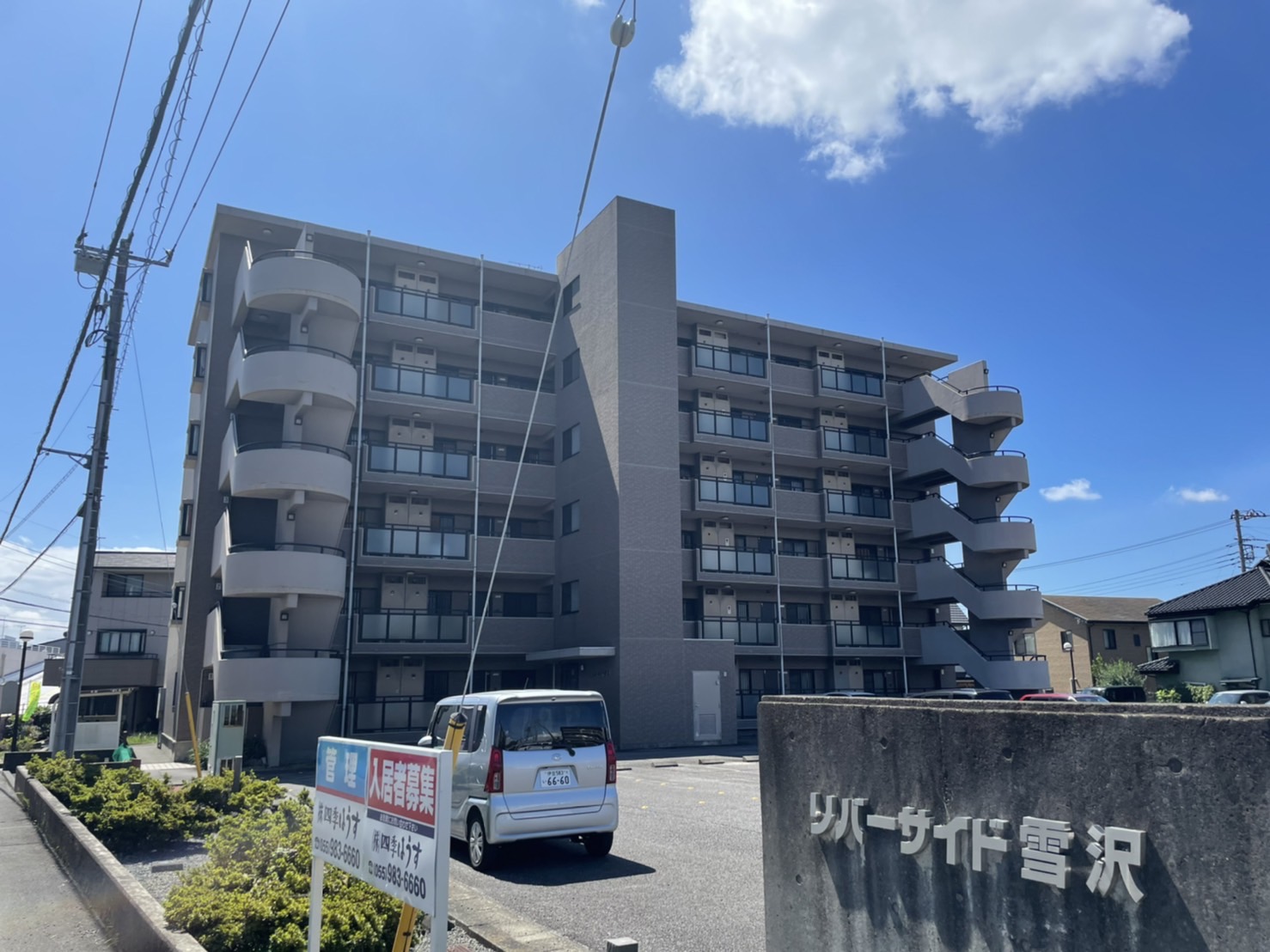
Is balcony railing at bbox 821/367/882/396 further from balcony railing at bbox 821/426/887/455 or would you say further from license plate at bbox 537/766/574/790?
license plate at bbox 537/766/574/790

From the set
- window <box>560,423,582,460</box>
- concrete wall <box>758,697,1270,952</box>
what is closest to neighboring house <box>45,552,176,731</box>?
window <box>560,423,582,460</box>

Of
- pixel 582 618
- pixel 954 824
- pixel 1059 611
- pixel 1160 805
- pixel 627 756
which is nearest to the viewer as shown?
pixel 1160 805

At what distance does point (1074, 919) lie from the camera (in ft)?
10.4

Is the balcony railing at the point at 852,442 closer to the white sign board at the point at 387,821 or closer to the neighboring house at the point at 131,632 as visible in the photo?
the neighboring house at the point at 131,632

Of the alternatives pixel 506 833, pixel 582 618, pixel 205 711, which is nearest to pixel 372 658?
pixel 205 711

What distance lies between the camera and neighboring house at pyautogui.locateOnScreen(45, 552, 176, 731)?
129ft

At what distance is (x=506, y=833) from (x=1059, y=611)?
Result: 169 ft

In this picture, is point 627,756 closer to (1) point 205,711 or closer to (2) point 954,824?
(1) point 205,711

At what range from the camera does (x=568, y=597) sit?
29.6 meters

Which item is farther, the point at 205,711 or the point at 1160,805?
the point at 205,711

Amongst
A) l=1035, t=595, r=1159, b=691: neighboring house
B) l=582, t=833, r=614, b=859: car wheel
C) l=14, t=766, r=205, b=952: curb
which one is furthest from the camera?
l=1035, t=595, r=1159, b=691: neighboring house

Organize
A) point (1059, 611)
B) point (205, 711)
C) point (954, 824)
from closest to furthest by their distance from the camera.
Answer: point (954, 824) < point (205, 711) < point (1059, 611)

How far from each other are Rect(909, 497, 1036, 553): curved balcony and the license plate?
2822 centimetres

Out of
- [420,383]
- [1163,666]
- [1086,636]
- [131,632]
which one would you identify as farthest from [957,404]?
[131,632]
